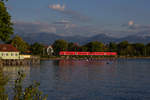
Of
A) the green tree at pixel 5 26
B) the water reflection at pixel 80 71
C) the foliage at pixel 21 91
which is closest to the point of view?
the foliage at pixel 21 91

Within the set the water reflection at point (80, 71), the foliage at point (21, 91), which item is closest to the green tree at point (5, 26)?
the water reflection at point (80, 71)

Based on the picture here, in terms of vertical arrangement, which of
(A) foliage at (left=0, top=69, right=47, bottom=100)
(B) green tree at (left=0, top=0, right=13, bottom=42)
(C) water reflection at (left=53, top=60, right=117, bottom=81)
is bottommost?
(C) water reflection at (left=53, top=60, right=117, bottom=81)

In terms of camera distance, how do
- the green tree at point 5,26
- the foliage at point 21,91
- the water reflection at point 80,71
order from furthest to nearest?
the water reflection at point 80,71
the green tree at point 5,26
the foliage at point 21,91

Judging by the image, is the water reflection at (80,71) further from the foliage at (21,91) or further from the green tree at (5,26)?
the foliage at (21,91)

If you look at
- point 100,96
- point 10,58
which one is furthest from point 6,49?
point 100,96

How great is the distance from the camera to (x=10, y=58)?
295ft

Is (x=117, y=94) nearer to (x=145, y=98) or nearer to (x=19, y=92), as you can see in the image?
(x=145, y=98)

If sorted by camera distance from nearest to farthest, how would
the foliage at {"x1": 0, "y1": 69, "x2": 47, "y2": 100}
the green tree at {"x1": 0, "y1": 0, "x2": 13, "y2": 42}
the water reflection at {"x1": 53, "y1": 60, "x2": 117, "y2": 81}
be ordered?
the foliage at {"x1": 0, "y1": 69, "x2": 47, "y2": 100} < the green tree at {"x1": 0, "y1": 0, "x2": 13, "y2": 42} < the water reflection at {"x1": 53, "y1": 60, "x2": 117, "y2": 81}

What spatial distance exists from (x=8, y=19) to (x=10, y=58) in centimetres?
5900

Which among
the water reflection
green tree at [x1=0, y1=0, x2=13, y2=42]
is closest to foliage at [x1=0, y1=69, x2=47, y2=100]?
green tree at [x1=0, y1=0, x2=13, y2=42]

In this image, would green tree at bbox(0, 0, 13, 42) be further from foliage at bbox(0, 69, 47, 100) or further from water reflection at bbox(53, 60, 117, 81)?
foliage at bbox(0, 69, 47, 100)

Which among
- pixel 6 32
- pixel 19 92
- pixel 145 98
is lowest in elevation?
pixel 145 98

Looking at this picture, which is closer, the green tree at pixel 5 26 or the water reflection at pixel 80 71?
the green tree at pixel 5 26

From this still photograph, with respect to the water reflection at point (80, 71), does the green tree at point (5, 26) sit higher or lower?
higher
